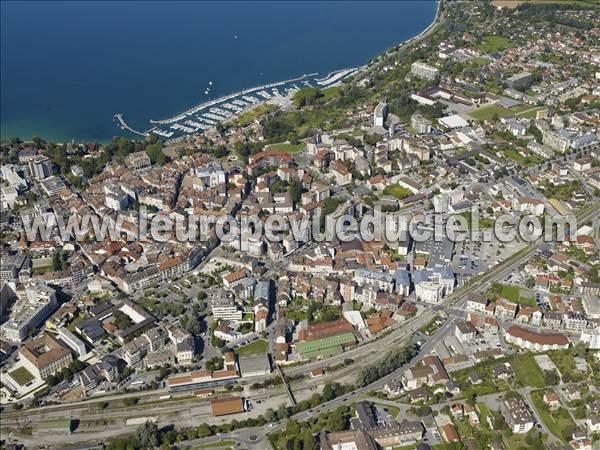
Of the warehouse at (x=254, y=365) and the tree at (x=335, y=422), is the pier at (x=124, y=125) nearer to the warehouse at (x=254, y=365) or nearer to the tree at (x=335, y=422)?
the warehouse at (x=254, y=365)

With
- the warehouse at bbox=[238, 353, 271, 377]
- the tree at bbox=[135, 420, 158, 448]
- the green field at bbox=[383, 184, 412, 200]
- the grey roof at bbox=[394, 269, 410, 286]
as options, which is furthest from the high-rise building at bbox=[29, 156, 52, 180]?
the grey roof at bbox=[394, 269, 410, 286]

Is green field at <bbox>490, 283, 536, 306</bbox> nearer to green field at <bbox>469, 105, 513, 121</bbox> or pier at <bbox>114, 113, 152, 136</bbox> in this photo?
green field at <bbox>469, 105, 513, 121</bbox>

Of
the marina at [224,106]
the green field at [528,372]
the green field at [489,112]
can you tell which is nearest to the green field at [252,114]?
the marina at [224,106]

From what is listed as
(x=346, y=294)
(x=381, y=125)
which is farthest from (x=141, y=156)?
(x=346, y=294)

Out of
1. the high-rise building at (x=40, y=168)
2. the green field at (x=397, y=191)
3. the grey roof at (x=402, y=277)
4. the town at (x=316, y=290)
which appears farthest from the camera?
the high-rise building at (x=40, y=168)

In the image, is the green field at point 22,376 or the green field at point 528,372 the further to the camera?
A: the green field at point 22,376

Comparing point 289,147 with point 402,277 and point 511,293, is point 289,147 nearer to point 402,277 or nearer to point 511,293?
point 402,277
